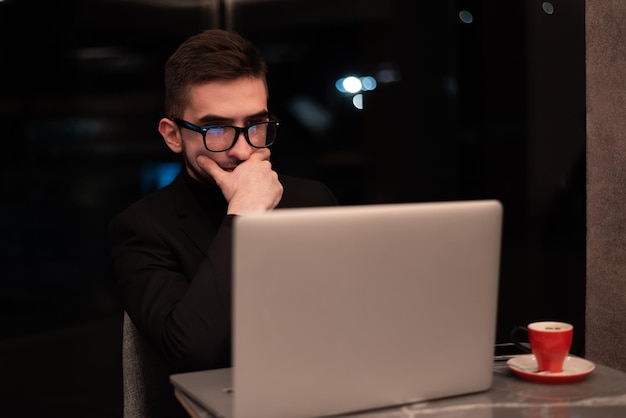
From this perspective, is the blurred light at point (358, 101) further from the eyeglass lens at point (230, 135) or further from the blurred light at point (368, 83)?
the eyeglass lens at point (230, 135)

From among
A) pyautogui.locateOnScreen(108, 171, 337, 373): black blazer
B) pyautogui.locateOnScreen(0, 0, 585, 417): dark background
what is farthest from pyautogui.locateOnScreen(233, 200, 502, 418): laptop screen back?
pyautogui.locateOnScreen(0, 0, 585, 417): dark background

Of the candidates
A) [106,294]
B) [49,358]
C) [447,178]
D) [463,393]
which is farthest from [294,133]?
[463,393]

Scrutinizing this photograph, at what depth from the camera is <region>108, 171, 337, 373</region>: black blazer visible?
1459 mm

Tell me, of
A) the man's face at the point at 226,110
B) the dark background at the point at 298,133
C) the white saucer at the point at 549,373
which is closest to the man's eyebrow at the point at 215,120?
the man's face at the point at 226,110

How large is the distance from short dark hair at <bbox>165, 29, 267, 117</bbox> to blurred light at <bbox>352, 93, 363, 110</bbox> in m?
1.88

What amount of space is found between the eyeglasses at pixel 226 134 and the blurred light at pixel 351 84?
1969mm

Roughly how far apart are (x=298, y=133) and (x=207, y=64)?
1.84 m

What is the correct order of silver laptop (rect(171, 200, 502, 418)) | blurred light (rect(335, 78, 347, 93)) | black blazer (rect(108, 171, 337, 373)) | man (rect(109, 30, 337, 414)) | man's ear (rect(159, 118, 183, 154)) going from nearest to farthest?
1. silver laptop (rect(171, 200, 502, 418))
2. black blazer (rect(108, 171, 337, 373))
3. man (rect(109, 30, 337, 414))
4. man's ear (rect(159, 118, 183, 154))
5. blurred light (rect(335, 78, 347, 93))

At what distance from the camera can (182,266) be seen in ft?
5.92

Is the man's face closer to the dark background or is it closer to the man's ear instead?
the man's ear

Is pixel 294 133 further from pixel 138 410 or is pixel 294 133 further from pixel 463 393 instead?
pixel 463 393

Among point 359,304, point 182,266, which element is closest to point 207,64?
point 182,266

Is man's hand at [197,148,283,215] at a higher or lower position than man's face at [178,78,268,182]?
lower

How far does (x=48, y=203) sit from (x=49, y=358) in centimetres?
59
